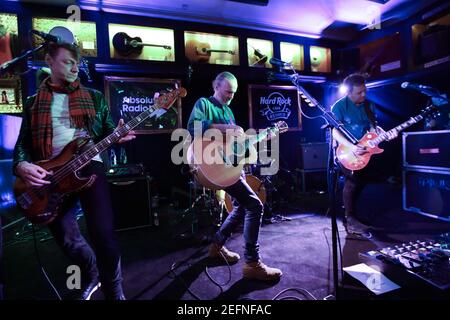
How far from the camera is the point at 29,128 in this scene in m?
1.67

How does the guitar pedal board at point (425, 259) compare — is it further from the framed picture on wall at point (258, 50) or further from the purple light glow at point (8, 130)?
the purple light glow at point (8, 130)

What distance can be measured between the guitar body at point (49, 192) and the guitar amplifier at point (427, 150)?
408cm

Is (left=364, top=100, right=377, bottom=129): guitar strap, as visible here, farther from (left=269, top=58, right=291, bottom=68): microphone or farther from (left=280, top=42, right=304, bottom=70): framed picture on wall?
(left=280, top=42, right=304, bottom=70): framed picture on wall

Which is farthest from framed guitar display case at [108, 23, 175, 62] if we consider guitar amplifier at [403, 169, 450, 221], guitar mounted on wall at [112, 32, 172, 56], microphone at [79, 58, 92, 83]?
guitar amplifier at [403, 169, 450, 221]

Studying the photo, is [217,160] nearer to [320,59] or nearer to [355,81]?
[355,81]

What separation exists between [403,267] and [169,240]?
2408mm

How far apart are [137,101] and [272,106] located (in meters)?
2.87

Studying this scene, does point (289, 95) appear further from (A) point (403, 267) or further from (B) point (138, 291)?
(B) point (138, 291)

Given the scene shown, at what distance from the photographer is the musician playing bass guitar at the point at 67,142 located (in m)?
1.60

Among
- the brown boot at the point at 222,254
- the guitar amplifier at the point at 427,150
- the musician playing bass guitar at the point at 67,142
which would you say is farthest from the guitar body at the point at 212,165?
the guitar amplifier at the point at 427,150

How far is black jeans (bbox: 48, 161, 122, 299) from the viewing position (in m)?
→ 1.59

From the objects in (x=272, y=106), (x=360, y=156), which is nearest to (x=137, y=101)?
(x=272, y=106)

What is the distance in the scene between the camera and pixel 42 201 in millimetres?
1584

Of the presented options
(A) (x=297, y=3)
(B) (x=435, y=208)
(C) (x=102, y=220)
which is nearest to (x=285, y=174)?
(B) (x=435, y=208)
